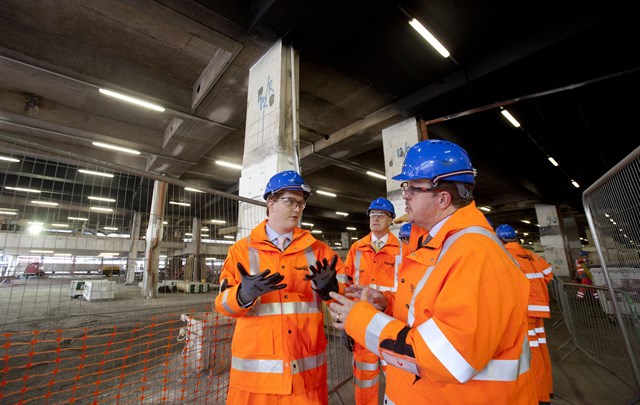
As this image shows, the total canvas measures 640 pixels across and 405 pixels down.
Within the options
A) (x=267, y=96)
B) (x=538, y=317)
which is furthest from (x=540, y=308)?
(x=267, y=96)

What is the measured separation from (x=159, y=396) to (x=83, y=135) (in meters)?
9.44

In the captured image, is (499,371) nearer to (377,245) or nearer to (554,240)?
(377,245)

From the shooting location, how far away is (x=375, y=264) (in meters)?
4.30

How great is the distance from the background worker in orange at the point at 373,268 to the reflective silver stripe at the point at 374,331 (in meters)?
2.25

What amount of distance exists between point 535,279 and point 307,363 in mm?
3975

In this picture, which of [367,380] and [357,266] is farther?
[357,266]

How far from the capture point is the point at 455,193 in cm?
175

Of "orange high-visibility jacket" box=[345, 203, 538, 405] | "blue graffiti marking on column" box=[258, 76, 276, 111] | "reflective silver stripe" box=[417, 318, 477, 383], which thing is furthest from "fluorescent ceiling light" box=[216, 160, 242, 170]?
"reflective silver stripe" box=[417, 318, 477, 383]

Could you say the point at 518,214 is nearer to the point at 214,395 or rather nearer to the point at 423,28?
the point at 423,28

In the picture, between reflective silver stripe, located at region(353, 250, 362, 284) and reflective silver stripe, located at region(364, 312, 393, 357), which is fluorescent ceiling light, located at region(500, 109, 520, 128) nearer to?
reflective silver stripe, located at region(353, 250, 362, 284)

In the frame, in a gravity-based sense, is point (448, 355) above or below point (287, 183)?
below

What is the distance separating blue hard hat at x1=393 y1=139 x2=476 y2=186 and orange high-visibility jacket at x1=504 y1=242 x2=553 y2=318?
3.09 metres

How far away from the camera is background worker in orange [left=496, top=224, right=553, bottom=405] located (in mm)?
A: 3770

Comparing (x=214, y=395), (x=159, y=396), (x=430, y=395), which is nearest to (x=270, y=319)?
(x=430, y=395)
